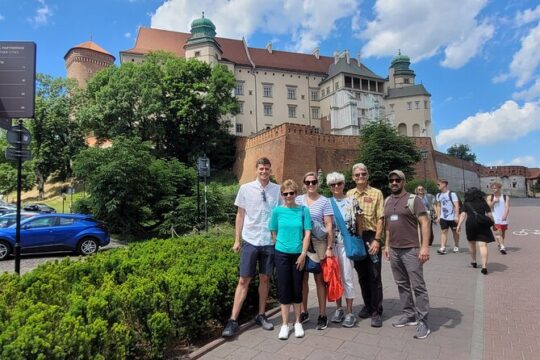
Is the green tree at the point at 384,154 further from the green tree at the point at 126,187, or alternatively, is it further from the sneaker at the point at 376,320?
the sneaker at the point at 376,320

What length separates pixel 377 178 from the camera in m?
23.8

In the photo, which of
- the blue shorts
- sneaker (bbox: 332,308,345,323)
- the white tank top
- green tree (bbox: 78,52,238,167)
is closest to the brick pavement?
sneaker (bbox: 332,308,345,323)

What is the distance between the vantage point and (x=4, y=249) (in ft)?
43.3

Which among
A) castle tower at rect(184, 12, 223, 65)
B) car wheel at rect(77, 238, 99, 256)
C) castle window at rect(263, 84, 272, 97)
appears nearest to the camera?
car wheel at rect(77, 238, 99, 256)

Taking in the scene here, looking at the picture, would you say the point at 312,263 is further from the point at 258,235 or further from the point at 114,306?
the point at 114,306

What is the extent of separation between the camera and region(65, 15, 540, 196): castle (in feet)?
178

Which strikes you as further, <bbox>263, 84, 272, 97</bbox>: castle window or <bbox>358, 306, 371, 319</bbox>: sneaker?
<bbox>263, 84, 272, 97</bbox>: castle window

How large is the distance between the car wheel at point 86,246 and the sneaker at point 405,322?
12.2 metres

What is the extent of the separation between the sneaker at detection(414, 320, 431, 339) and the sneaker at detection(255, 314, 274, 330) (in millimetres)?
1703

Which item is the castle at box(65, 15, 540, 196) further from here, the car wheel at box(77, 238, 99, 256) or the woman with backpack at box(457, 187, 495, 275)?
the woman with backpack at box(457, 187, 495, 275)

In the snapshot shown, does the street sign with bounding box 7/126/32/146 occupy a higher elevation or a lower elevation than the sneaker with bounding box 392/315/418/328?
higher

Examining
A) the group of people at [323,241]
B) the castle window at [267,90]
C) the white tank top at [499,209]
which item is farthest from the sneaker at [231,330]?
the castle window at [267,90]

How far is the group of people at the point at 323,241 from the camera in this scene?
4734 mm

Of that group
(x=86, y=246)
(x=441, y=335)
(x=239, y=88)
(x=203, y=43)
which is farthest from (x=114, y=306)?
(x=239, y=88)
